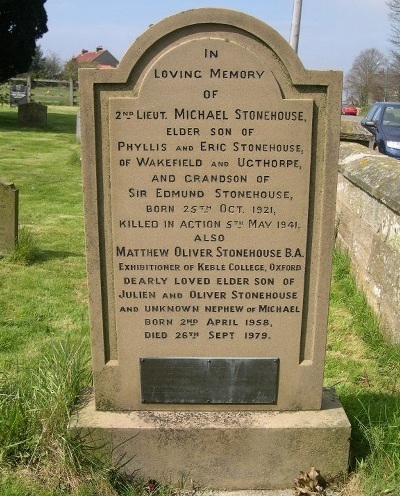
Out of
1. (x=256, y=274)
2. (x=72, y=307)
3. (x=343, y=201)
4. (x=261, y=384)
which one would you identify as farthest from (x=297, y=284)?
(x=343, y=201)

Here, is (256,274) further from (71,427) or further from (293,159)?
(71,427)

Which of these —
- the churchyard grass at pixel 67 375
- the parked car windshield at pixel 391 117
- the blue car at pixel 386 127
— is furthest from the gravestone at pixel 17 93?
the churchyard grass at pixel 67 375

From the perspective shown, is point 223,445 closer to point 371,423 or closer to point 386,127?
point 371,423

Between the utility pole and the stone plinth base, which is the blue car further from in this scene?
the stone plinth base

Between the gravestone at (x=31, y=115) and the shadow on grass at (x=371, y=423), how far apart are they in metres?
23.8

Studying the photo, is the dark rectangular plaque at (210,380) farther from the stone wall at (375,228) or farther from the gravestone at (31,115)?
the gravestone at (31,115)

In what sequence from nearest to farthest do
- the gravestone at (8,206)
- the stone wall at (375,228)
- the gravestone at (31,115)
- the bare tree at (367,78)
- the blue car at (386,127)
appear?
the stone wall at (375,228) < the gravestone at (8,206) < the blue car at (386,127) < the gravestone at (31,115) < the bare tree at (367,78)

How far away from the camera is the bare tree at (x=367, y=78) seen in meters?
59.3

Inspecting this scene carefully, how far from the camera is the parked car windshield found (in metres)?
13.5

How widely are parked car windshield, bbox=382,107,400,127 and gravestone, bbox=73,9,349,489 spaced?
38.4 feet

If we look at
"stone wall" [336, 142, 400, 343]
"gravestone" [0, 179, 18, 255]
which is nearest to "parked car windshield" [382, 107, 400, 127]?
"stone wall" [336, 142, 400, 343]

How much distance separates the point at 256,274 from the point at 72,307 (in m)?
2.93

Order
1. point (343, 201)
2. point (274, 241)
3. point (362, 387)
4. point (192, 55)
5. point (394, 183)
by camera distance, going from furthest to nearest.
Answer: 1. point (343, 201)
2. point (394, 183)
3. point (362, 387)
4. point (274, 241)
5. point (192, 55)

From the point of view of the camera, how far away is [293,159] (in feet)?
8.67
